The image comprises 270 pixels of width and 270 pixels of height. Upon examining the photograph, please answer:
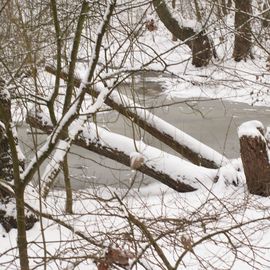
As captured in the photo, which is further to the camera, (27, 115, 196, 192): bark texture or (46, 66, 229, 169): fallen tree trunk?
(46, 66, 229, 169): fallen tree trunk

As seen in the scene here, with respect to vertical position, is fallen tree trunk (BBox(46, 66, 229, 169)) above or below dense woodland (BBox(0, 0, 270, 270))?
above

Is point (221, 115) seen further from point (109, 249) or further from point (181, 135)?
point (109, 249)

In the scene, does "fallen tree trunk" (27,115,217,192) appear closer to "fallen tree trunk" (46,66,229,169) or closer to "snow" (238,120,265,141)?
"fallen tree trunk" (46,66,229,169)

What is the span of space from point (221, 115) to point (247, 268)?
7540 millimetres

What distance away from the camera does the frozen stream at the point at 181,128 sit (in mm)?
8242

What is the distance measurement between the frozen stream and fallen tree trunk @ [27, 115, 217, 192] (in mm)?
581

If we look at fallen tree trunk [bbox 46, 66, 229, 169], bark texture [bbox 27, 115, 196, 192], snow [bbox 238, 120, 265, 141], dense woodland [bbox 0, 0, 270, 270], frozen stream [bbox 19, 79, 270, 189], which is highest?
frozen stream [bbox 19, 79, 270, 189]

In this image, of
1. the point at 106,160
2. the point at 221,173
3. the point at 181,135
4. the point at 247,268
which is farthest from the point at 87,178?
the point at 247,268

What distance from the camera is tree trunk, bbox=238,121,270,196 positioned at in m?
6.20

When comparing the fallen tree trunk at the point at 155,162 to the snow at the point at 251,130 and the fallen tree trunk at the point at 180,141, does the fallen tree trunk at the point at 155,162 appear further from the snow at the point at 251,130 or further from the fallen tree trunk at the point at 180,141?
the snow at the point at 251,130

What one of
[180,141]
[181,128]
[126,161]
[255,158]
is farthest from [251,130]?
[181,128]

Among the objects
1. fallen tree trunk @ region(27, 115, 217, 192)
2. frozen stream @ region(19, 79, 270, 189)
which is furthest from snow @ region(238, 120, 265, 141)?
frozen stream @ region(19, 79, 270, 189)

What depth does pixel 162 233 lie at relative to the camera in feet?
8.98

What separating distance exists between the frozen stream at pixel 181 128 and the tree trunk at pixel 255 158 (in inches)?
63.4
